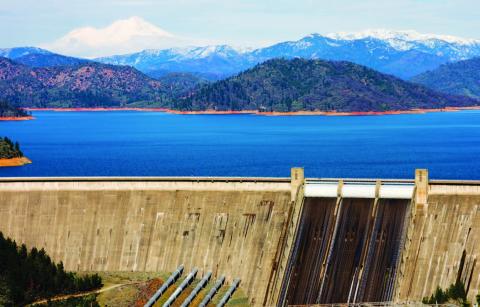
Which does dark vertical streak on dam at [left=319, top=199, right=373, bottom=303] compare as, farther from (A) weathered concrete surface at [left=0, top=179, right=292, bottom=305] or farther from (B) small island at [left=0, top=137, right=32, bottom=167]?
(B) small island at [left=0, top=137, right=32, bottom=167]

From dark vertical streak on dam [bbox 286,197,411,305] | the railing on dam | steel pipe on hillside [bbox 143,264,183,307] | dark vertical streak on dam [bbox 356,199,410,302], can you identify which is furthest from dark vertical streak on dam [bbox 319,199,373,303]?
steel pipe on hillside [bbox 143,264,183,307]

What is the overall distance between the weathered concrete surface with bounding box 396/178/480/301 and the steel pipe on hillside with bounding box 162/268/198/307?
1665cm

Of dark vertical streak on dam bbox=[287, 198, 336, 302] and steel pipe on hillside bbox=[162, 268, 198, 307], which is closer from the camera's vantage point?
steel pipe on hillside bbox=[162, 268, 198, 307]

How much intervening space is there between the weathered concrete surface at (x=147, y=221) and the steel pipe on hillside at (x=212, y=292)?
0.95m

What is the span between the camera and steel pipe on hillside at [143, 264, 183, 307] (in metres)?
60.9

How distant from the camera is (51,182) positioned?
67.8m

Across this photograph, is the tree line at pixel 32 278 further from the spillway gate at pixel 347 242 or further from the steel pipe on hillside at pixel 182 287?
the spillway gate at pixel 347 242

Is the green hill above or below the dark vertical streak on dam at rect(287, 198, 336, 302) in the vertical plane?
below

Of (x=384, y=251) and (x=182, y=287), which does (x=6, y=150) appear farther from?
(x=384, y=251)

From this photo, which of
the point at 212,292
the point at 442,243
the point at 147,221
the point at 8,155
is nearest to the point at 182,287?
the point at 212,292

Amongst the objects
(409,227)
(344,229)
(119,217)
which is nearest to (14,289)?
(119,217)

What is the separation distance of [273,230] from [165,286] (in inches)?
400

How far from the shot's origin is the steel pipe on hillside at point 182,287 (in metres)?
61.0

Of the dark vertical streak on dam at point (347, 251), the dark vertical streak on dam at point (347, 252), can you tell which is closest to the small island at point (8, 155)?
the dark vertical streak on dam at point (347, 251)
